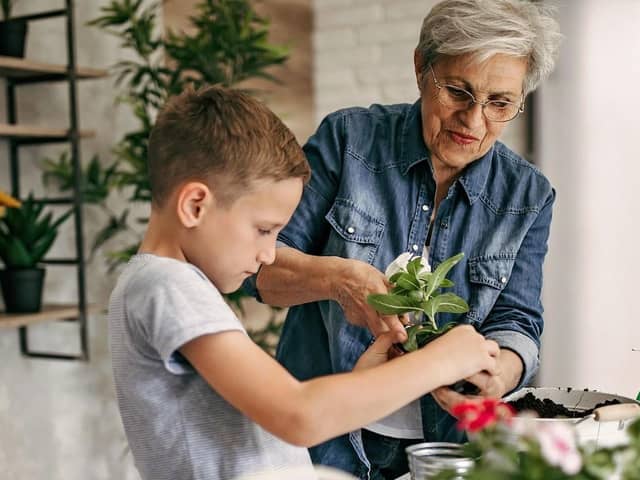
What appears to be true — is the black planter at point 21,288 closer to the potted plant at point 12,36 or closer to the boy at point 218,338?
the potted plant at point 12,36

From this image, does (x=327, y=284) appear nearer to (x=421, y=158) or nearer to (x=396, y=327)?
(x=396, y=327)

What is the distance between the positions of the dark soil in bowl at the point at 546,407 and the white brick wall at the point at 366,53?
2.45 metres

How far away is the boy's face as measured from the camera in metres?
1.12

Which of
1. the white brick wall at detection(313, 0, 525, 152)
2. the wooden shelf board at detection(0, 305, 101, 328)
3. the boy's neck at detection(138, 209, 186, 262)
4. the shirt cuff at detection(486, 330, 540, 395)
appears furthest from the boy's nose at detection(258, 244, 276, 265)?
the white brick wall at detection(313, 0, 525, 152)

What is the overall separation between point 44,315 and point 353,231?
56.9 inches

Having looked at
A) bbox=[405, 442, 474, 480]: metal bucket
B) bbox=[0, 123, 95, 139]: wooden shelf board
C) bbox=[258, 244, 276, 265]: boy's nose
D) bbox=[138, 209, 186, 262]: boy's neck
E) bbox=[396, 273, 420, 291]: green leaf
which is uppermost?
bbox=[0, 123, 95, 139]: wooden shelf board

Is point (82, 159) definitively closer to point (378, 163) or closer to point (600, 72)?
point (378, 163)

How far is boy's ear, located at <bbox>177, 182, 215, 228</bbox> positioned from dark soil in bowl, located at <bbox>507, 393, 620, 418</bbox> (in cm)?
59

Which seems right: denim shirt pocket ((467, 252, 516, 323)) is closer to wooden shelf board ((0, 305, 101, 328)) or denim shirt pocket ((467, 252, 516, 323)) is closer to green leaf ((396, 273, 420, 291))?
green leaf ((396, 273, 420, 291))

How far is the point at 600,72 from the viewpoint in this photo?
3463 mm

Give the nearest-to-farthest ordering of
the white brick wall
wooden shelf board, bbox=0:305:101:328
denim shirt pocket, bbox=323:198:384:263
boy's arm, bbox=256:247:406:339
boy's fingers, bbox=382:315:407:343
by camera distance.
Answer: boy's fingers, bbox=382:315:407:343 → boy's arm, bbox=256:247:406:339 → denim shirt pocket, bbox=323:198:384:263 → wooden shelf board, bbox=0:305:101:328 → the white brick wall

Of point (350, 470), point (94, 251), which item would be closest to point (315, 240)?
point (350, 470)

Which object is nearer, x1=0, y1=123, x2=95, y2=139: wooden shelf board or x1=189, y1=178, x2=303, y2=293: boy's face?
x1=189, y1=178, x2=303, y2=293: boy's face

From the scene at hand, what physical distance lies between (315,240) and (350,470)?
0.44 m
